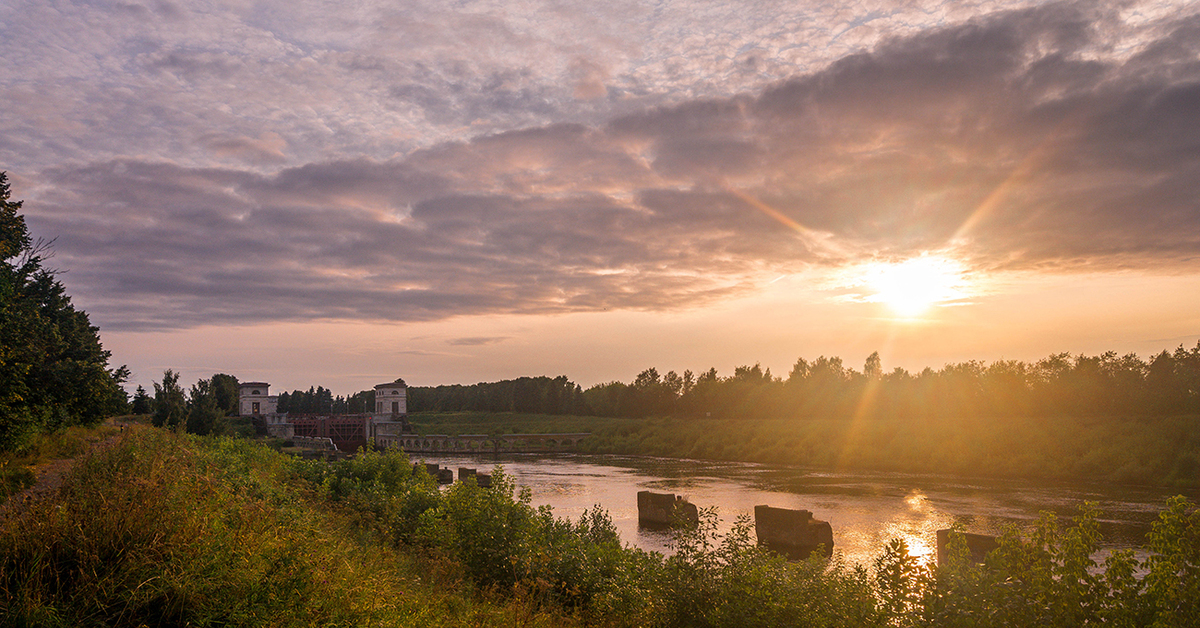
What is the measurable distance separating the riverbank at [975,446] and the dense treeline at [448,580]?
43.7 m

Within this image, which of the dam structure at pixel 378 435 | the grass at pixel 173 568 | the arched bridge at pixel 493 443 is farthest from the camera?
the arched bridge at pixel 493 443

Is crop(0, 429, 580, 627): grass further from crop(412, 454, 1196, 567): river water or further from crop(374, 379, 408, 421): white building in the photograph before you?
crop(374, 379, 408, 421): white building

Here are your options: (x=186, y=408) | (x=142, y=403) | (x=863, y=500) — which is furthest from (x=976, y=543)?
(x=142, y=403)

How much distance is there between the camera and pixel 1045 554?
7.93 m

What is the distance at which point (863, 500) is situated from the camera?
36875 mm

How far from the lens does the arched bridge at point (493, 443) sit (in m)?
99.8

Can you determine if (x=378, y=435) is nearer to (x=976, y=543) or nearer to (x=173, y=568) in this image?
(x=976, y=543)

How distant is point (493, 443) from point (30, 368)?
83.4 meters

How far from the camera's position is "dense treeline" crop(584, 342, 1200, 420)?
57.7m

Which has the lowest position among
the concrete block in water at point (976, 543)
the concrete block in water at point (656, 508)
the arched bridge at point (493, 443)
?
the arched bridge at point (493, 443)

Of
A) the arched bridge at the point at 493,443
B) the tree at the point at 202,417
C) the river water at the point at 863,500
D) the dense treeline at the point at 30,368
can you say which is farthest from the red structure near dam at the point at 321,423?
the dense treeline at the point at 30,368

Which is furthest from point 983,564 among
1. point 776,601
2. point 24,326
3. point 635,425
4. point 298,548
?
point 635,425

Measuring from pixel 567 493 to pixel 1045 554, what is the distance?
114ft

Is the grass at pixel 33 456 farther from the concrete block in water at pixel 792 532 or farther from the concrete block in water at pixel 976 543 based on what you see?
the concrete block in water at pixel 792 532
